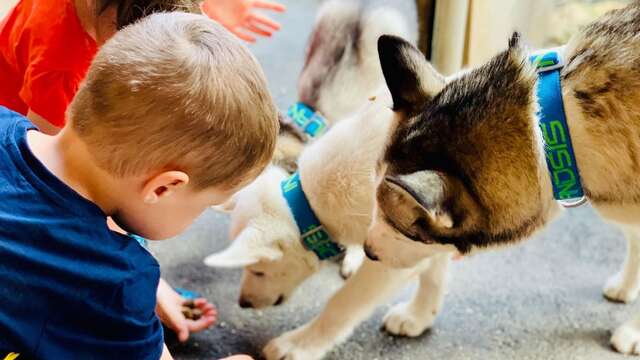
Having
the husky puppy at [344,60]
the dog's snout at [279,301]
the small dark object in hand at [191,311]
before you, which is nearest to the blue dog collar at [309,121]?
the husky puppy at [344,60]

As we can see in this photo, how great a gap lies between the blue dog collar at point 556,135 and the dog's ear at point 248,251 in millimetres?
727

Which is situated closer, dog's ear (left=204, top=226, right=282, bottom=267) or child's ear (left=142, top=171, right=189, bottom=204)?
child's ear (left=142, top=171, right=189, bottom=204)

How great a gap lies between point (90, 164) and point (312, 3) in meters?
3.01

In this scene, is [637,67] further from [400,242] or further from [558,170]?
[400,242]

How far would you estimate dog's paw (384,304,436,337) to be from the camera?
1.87 m

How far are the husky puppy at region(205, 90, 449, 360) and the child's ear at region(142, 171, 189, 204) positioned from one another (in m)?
0.50

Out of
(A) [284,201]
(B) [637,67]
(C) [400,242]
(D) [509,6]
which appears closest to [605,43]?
(B) [637,67]

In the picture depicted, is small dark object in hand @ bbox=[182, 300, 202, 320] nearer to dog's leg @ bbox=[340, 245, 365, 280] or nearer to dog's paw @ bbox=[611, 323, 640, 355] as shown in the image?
dog's leg @ bbox=[340, 245, 365, 280]

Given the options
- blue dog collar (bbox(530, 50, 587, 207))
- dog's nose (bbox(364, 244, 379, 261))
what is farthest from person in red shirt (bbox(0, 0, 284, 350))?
blue dog collar (bbox(530, 50, 587, 207))

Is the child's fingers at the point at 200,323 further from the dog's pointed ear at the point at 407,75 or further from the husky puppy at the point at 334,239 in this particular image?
the dog's pointed ear at the point at 407,75

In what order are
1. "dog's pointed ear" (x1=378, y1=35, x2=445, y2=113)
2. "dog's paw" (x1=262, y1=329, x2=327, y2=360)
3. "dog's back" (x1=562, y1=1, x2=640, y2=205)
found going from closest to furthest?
"dog's back" (x1=562, y1=1, x2=640, y2=205)
"dog's pointed ear" (x1=378, y1=35, x2=445, y2=113)
"dog's paw" (x1=262, y1=329, x2=327, y2=360)

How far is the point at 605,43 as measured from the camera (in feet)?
4.29

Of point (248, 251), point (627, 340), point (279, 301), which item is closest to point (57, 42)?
point (248, 251)

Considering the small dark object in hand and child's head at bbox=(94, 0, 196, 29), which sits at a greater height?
child's head at bbox=(94, 0, 196, 29)
